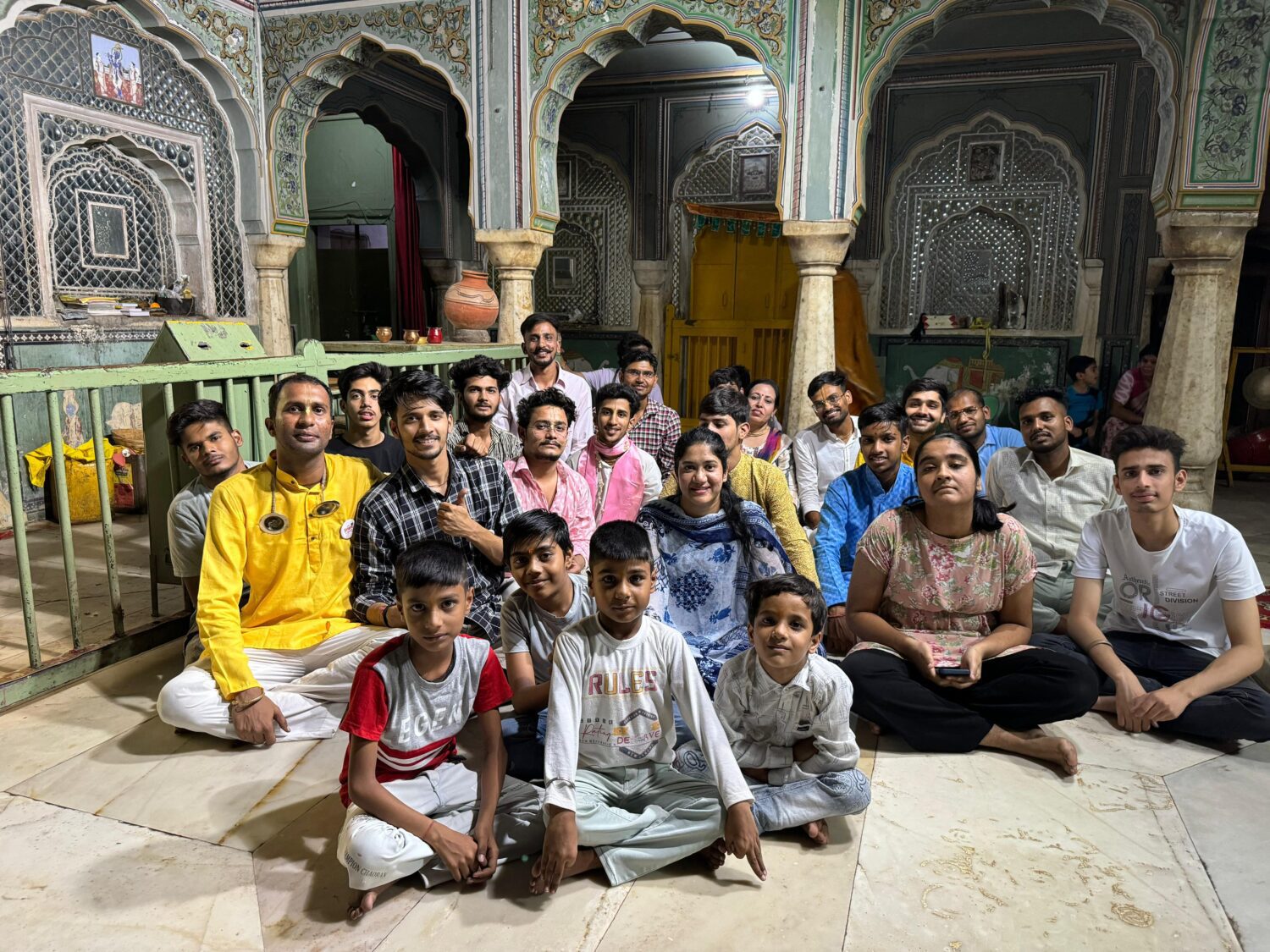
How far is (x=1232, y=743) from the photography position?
9.25ft

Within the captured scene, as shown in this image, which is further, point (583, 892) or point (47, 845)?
point (47, 845)

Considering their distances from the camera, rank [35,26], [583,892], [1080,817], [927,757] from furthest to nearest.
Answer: [35,26] < [927,757] < [1080,817] < [583,892]

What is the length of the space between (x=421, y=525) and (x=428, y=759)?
96 cm

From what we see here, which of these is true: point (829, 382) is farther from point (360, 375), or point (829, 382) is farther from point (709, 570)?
point (360, 375)

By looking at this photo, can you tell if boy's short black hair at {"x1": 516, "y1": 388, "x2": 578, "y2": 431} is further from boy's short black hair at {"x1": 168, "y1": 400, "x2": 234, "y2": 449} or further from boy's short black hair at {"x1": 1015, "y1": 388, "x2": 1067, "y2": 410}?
boy's short black hair at {"x1": 1015, "y1": 388, "x2": 1067, "y2": 410}

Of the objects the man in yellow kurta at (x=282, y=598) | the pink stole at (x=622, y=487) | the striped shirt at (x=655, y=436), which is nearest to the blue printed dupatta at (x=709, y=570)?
the pink stole at (x=622, y=487)

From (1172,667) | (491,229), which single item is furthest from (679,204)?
(1172,667)

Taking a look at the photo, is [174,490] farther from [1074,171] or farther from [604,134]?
[1074,171]

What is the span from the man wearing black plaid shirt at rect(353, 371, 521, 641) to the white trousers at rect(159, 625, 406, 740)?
0.45 ft

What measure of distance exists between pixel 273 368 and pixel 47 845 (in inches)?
82.6

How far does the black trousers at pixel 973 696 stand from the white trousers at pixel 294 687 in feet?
5.13

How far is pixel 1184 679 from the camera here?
2.86 meters

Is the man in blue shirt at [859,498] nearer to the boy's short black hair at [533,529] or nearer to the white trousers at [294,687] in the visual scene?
the boy's short black hair at [533,529]

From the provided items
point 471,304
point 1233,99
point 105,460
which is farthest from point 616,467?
point 1233,99
